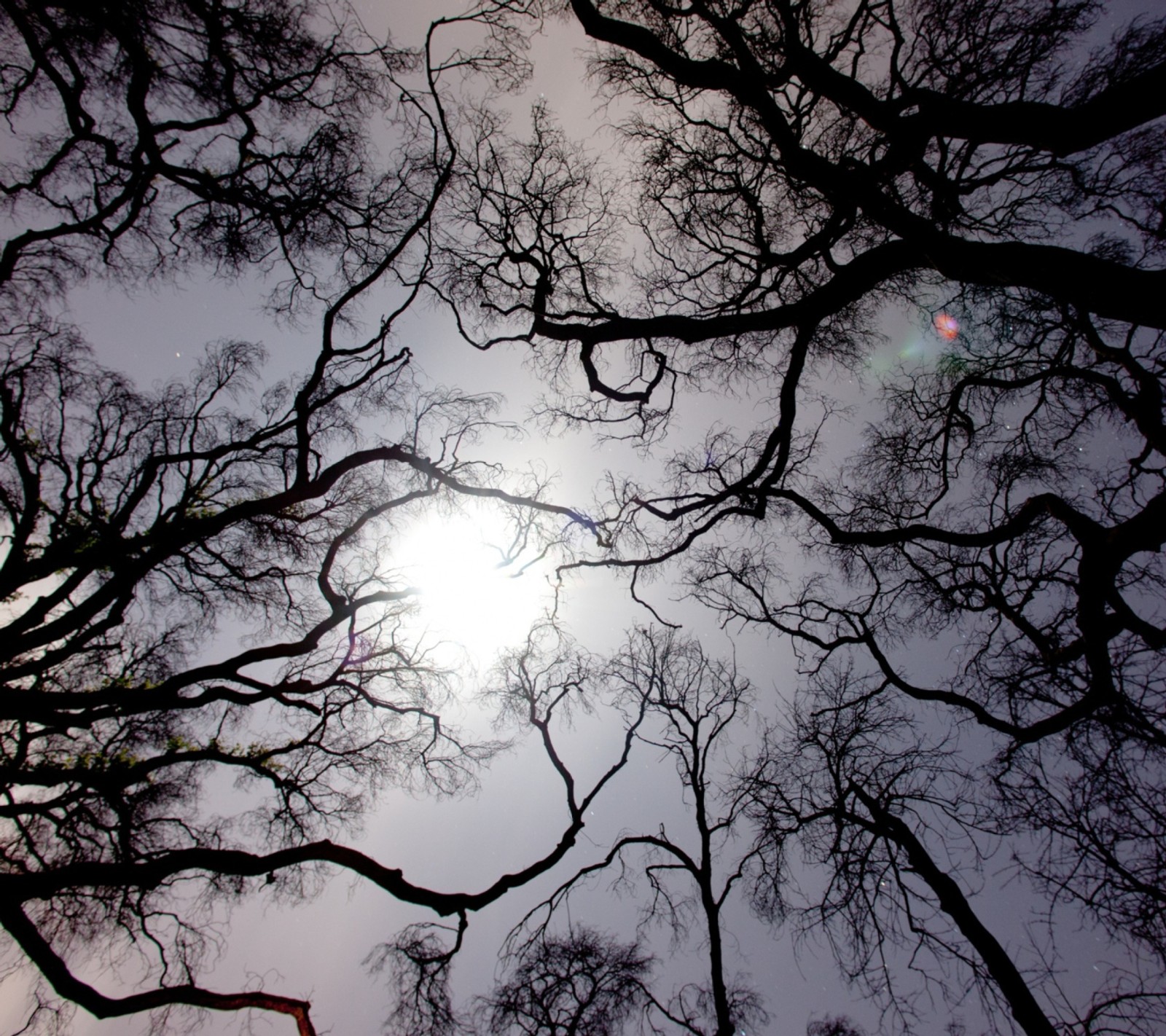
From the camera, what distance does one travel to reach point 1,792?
5.98 metres

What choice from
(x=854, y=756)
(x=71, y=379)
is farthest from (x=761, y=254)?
(x=71, y=379)

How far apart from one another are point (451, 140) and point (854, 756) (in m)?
11.1

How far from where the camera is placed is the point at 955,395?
6.98 m

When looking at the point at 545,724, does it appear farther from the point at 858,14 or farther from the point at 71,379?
the point at 858,14

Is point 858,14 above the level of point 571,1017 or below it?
above

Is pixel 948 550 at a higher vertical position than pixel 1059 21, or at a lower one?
lower

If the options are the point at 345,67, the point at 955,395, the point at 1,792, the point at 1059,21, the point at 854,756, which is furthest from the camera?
the point at 854,756

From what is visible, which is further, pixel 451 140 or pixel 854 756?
pixel 854 756

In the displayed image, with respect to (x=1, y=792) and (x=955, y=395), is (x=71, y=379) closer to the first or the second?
(x=1, y=792)

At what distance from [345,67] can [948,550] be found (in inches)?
442

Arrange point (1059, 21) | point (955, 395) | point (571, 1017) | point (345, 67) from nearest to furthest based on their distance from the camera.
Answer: point (1059, 21) < point (345, 67) < point (955, 395) < point (571, 1017)

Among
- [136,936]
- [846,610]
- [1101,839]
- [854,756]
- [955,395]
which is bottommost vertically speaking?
[136,936]

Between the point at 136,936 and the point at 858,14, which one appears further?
the point at 136,936

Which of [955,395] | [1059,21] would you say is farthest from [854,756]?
[1059,21]
